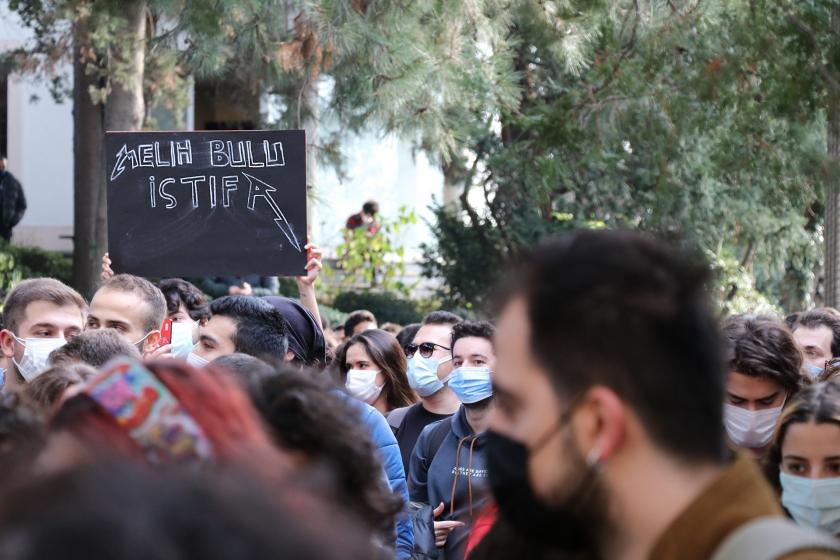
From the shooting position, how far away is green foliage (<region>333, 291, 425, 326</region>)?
15805 millimetres

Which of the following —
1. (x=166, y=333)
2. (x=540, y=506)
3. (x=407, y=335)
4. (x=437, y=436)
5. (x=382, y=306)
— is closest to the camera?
(x=540, y=506)

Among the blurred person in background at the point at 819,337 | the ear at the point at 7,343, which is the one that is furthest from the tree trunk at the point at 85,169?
the blurred person in background at the point at 819,337

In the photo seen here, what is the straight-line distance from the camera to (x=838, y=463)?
3.24m

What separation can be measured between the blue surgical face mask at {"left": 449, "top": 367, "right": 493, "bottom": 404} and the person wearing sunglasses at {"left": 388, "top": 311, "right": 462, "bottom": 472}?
55 centimetres

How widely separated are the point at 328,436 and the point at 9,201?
44.5 ft

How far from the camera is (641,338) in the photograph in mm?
1867

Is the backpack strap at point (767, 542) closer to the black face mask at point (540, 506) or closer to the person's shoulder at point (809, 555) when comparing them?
the person's shoulder at point (809, 555)

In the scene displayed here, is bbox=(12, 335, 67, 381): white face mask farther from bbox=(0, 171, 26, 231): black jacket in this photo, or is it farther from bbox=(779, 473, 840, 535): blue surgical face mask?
bbox=(0, 171, 26, 231): black jacket

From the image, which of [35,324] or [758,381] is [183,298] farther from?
[758,381]

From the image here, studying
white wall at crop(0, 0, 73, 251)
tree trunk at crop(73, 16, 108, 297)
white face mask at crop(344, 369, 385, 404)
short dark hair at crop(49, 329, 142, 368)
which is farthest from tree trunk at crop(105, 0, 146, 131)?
white wall at crop(0, 0, 73, 251)

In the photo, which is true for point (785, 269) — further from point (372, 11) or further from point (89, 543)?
point (89, 543)

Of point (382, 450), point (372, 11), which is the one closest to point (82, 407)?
point (382, 450)

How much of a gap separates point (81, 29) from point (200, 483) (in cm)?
1102

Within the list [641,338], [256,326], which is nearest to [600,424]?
[641,338]
